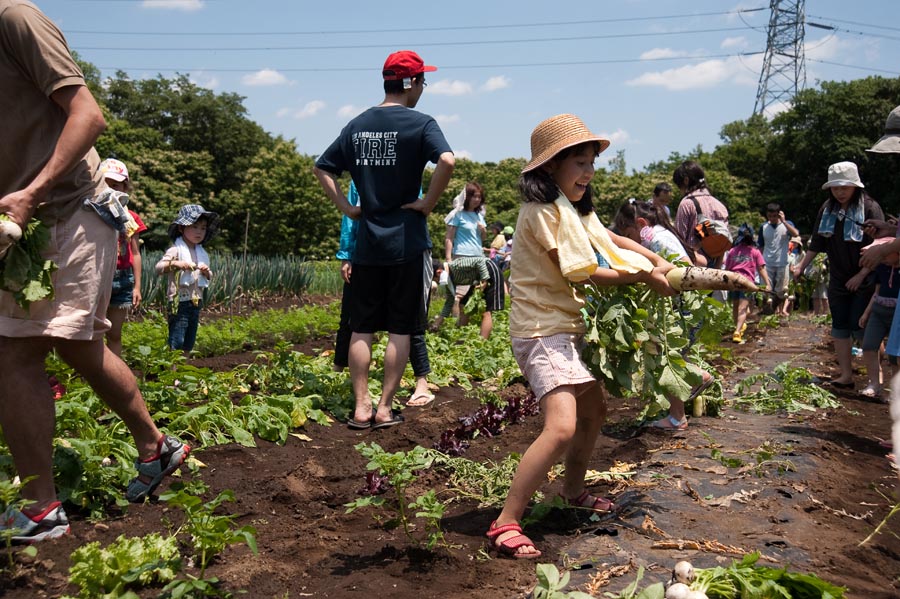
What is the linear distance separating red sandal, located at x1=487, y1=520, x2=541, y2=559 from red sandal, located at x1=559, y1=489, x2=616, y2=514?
50 centimetres

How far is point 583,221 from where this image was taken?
3.44 m

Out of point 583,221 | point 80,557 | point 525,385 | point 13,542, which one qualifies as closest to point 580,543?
point 583,221

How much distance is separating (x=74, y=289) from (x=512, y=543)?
1972mm

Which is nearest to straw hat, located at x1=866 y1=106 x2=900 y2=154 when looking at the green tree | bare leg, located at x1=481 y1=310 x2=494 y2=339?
bare leg, located at x1=481 y1=310 x2=494 y2=339

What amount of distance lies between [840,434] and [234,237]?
120 feet

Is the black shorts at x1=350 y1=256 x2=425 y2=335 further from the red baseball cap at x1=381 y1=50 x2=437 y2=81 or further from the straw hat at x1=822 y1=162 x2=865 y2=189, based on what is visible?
the straw hat at x1=822 y1=162 x2=865 y2=189

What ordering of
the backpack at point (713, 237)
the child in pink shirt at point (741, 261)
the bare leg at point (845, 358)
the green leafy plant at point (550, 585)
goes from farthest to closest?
the child in pink shirt at point (741, 261), the bare leg at point (845, 358), the backpack at point (713, 237), the green leafy plant at point (550, 585)

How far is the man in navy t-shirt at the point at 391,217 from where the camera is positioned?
5238 mm

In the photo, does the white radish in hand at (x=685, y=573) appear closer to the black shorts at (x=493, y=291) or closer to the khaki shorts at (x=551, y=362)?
the khaki shorts at (x=551, y=362)

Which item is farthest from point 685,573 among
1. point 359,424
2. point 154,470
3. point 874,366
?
point 874,366

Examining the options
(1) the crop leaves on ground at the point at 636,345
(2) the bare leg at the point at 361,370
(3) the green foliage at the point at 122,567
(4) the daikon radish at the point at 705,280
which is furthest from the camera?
(2) the bare leg at the point at 361,370

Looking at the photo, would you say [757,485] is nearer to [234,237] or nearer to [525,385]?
[525,385]

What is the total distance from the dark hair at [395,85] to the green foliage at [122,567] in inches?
137

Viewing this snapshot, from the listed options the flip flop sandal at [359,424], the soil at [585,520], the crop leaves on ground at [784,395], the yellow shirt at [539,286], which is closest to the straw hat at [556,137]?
the yellow shirt at [539,286]
